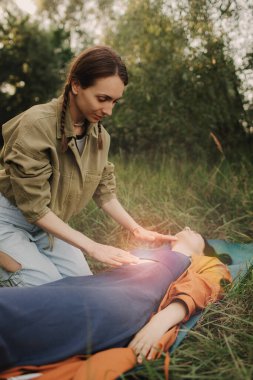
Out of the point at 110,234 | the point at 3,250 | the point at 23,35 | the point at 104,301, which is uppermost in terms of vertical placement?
the point at 23,35

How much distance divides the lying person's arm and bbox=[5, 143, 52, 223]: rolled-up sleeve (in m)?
0.77

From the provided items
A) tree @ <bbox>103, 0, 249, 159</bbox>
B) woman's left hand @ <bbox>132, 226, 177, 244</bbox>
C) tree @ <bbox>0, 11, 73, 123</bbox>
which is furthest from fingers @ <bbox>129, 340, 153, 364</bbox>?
tree @ <bbox>0, 11, 73, 123</bbox>

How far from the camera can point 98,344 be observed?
5.66 feet

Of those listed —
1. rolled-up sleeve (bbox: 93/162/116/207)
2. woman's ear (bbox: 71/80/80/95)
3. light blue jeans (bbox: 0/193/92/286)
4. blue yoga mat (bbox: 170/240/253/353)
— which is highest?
woman's ear (bbox: 71/80/80/95)

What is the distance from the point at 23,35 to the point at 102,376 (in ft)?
30.5

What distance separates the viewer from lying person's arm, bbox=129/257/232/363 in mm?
1779

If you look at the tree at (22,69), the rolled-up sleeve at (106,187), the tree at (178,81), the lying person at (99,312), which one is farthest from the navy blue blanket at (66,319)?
the tree at (22,69)

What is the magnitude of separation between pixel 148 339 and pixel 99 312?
9.5 inches

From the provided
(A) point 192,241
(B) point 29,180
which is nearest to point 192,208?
(A) point 192,241

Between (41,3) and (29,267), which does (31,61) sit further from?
(29,267)

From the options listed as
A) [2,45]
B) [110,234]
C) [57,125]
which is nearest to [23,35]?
[2,45]

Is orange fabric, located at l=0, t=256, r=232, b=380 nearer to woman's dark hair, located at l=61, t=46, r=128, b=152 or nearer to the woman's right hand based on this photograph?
the woman's right hand

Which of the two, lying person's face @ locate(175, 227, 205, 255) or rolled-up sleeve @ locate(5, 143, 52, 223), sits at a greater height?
rolled-up sleeve @ locate(5, 143, 52, 223)

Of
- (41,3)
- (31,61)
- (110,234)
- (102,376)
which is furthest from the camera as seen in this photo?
(31,61)
